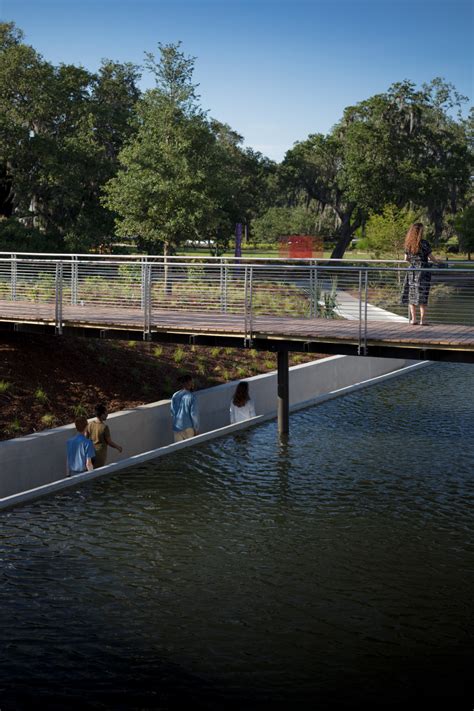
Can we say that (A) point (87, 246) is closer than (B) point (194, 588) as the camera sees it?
No

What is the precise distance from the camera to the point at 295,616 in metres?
8.99

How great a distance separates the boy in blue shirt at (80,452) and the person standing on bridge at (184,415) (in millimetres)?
2631

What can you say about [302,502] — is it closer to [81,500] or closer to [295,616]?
[81,500]

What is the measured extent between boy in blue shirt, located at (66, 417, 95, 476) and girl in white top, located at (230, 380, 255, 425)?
445cm

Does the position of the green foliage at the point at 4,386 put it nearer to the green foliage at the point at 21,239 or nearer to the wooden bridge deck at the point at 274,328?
the wooden bridge deck at the point at 274,328

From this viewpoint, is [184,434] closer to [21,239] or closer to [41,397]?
[41,397]

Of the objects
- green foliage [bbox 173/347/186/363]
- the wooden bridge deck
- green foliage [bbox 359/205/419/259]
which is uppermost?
green foliage [bbox 359/205/419/259]

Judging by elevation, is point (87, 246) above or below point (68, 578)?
above

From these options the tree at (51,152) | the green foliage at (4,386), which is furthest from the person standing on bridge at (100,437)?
the tree at (51,152)

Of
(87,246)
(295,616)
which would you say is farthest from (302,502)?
(87,246)

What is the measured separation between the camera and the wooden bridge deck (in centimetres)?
1339

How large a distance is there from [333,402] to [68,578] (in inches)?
462

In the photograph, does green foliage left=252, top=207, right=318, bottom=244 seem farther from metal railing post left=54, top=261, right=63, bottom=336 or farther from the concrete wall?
metal railing post left=54, top=261, right=63, bottom=336

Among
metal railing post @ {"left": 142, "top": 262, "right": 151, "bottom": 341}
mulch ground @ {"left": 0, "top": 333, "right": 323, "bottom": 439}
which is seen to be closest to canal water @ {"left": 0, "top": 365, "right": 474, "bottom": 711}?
metal railing post @ {"left": 142, "top": 262, "right": 151, "bottom": 341}
